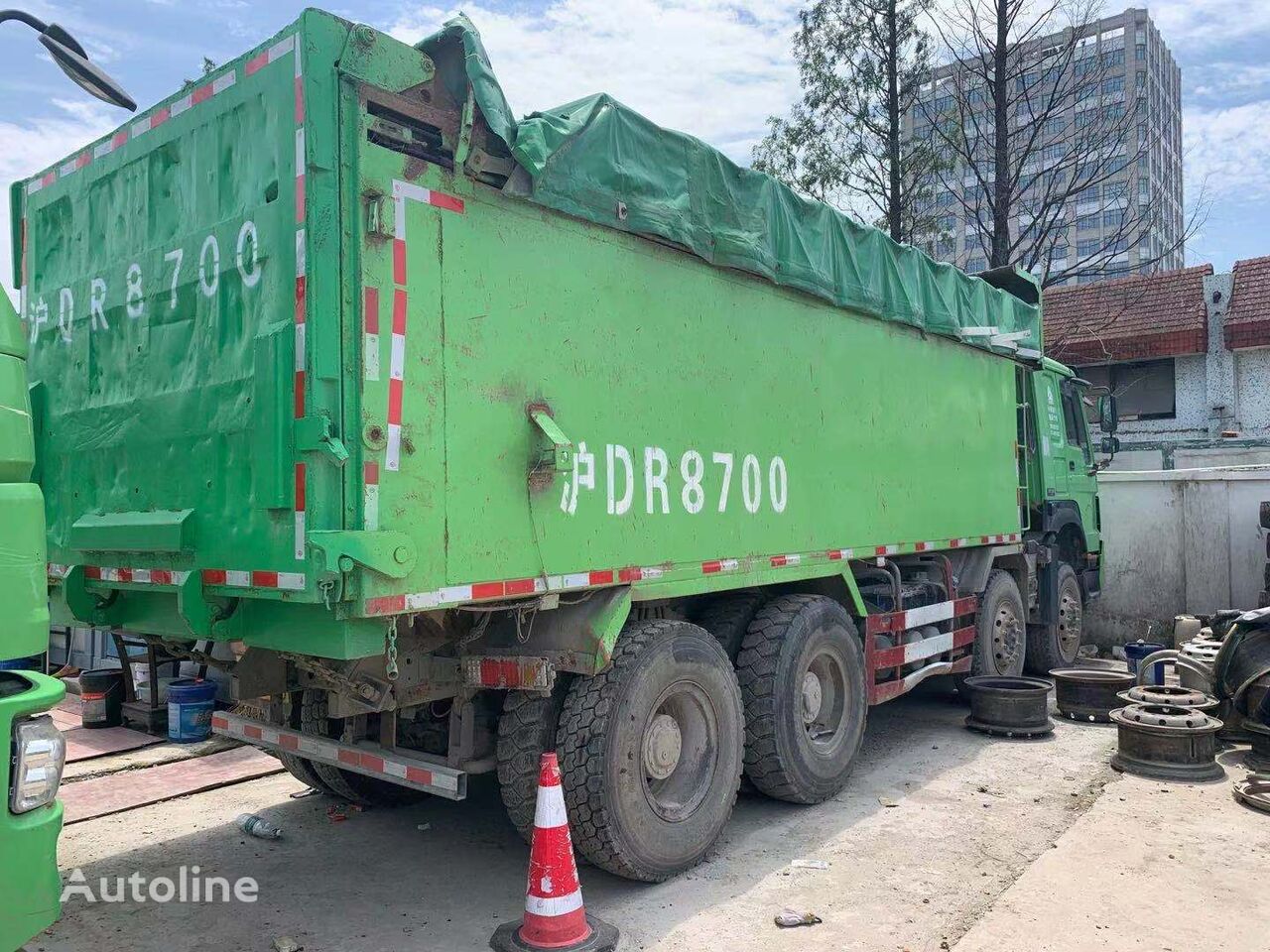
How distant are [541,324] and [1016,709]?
5.26m

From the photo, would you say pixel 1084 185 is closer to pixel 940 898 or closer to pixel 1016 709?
pixel 1016 709

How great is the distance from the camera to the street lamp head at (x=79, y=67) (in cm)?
348

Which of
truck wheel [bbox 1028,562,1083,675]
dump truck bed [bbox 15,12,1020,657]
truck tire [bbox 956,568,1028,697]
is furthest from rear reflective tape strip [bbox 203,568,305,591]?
truck wheel [bbox 1028,562,1083,675]

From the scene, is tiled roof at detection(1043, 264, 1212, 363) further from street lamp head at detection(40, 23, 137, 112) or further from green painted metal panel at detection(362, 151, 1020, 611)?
street lamp head at detection(40, 23, 137, 112)

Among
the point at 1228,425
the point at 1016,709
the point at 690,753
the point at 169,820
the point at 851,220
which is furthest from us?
the point at 1228,425

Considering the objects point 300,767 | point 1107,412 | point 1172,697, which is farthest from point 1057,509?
point 300,767

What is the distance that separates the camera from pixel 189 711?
7.09 m

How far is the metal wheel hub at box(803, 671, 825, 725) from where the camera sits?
223 inches

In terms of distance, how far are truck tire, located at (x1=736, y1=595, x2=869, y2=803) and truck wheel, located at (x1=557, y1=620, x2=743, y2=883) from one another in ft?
1.32

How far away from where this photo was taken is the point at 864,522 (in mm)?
6258

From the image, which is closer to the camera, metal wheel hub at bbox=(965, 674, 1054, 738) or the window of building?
metal wheel hub at bbox=(965, 674, 1054, 738)

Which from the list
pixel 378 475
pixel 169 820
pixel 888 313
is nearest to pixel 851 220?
pixel 888 313

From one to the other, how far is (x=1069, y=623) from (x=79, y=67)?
9.74 m

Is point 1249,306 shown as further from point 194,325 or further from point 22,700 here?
point 22,700
